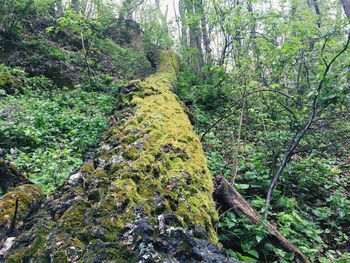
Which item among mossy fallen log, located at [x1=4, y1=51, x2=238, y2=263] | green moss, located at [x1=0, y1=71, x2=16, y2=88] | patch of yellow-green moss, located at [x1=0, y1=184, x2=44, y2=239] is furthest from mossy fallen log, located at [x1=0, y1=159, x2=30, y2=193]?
green moss, located at [x1=0, y1=71, x2=16, y2=88]

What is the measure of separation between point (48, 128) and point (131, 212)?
13.7 ft

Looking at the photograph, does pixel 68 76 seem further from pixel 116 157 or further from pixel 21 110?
pixel 116 157

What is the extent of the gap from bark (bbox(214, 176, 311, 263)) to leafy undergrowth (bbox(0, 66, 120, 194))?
6.32 feet

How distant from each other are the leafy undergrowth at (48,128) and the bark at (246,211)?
1.93 meters

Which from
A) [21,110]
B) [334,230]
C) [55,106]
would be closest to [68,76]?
[55,106]

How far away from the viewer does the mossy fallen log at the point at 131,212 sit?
5.36ft

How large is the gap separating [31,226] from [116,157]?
1.11m

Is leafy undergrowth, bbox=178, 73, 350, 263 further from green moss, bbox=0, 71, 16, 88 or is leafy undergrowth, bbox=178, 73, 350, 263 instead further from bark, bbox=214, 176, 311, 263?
green moss, bbox=0, 71, 16, 88

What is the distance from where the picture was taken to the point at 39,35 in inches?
461

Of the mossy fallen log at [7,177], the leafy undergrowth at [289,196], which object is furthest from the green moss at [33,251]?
the leafy undergrowth at [289,196]

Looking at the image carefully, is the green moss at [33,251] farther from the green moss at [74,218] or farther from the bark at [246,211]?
the bark at [246,211]

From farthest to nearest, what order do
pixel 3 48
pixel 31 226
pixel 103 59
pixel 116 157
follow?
pixel 103 59
pixel 3 48
pixel 116 157
pixel 31 226

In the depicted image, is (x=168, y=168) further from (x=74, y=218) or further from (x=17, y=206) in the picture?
(x=17, y=206)

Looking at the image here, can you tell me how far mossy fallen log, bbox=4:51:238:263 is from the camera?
5.36ft
